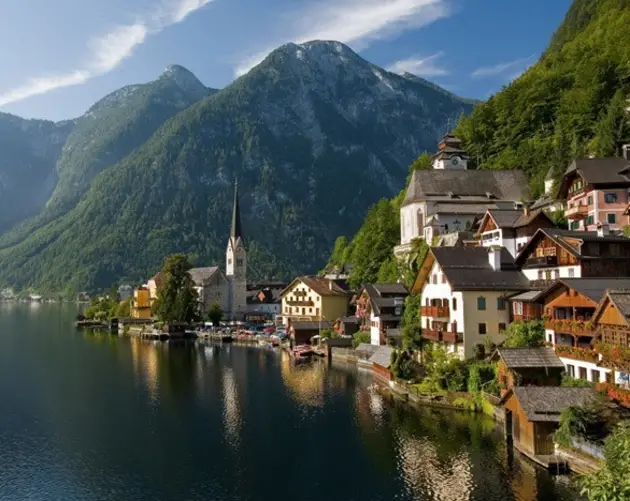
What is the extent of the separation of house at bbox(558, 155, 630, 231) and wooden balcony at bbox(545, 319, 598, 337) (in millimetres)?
22997

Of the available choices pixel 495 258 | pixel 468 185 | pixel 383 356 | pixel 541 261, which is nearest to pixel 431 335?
pixel 383 356

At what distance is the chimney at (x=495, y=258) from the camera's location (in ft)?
177

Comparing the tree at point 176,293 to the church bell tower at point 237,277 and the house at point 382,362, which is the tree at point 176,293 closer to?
the church bell tower at point 237,277

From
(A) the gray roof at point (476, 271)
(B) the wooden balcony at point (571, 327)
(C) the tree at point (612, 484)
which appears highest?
(A) the gray roof at point (476, 271)

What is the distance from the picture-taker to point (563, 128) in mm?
101562

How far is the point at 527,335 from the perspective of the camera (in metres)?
45.6

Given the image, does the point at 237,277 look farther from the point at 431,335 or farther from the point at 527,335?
the point at 527,335

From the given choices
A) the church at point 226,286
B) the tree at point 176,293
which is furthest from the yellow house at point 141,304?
the tree at point 176,293

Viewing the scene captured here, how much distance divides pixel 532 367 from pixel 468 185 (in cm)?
5600

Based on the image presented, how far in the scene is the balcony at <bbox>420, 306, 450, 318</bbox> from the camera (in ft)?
178

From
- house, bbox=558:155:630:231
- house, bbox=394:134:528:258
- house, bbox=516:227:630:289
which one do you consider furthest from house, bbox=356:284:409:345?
house, bbox=516:227:630:289

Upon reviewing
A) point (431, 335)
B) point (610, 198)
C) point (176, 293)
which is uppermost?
point (610, 198)

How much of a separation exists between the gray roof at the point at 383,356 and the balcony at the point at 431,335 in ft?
15.2

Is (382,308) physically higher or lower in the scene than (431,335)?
higher
